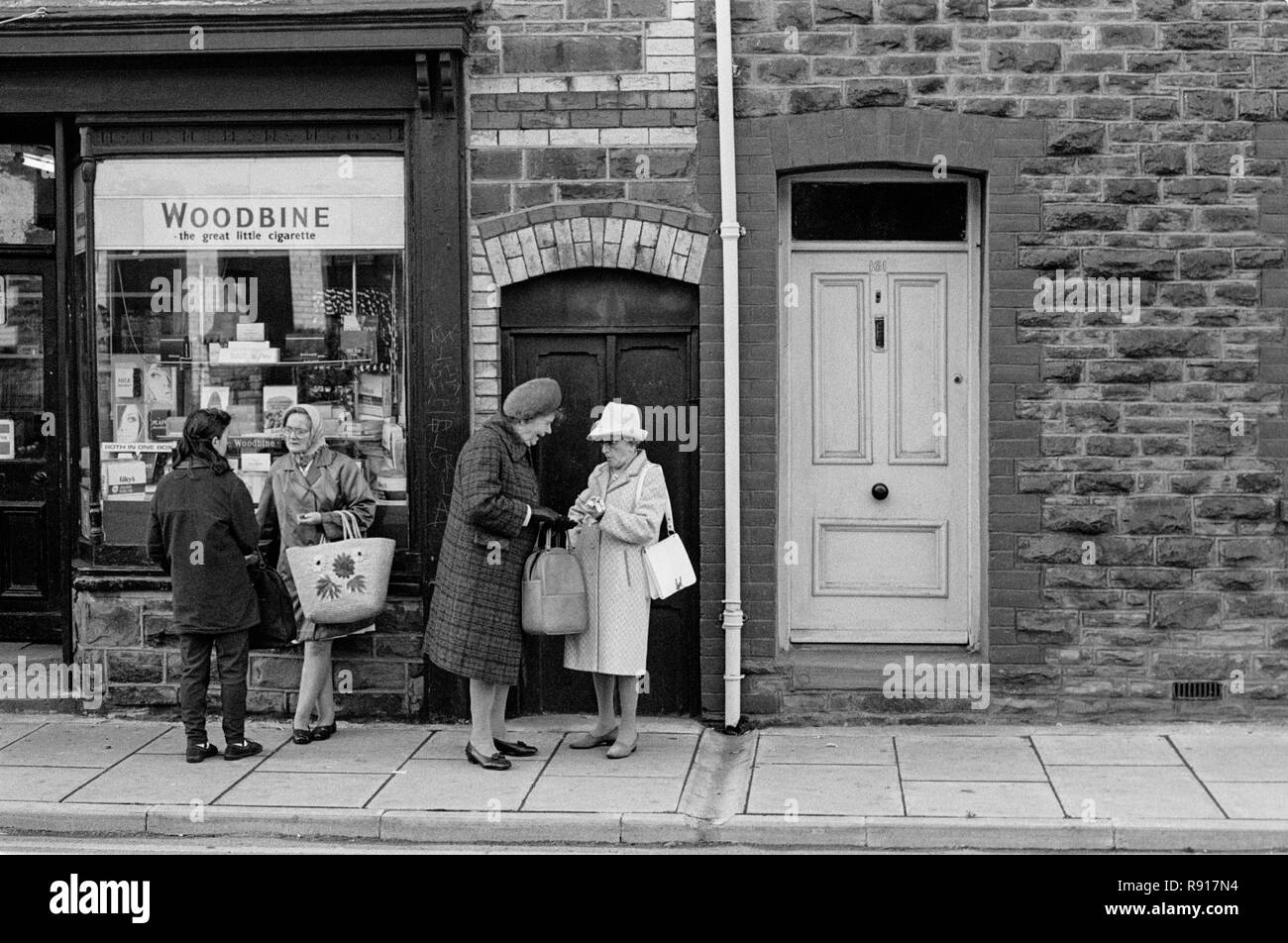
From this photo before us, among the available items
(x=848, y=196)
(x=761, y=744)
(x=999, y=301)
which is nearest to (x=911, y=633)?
(x=761, y=744)

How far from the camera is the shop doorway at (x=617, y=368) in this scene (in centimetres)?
891

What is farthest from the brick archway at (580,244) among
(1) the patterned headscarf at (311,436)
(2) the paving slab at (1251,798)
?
(2) the paving slab at (1251,798)

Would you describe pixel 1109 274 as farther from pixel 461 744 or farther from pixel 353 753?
pixel 353 753

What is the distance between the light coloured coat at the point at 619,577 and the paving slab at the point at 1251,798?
294 cm

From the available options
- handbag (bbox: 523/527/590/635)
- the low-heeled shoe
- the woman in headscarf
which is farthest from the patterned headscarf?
the low-heeled shoe

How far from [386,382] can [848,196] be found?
9.86 feet

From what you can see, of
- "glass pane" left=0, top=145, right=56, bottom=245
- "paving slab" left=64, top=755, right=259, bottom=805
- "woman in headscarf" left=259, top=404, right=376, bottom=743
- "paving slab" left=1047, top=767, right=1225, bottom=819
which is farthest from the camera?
"glass pane" left=0, top=145, right=56, bottom=245

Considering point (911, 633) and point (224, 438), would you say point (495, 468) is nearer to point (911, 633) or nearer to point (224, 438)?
point (224, 438)

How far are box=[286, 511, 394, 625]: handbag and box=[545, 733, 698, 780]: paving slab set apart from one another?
137 cm

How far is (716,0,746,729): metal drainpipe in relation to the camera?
856 centimetres

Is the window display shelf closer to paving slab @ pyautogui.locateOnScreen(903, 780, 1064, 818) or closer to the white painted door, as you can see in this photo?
the white painted door

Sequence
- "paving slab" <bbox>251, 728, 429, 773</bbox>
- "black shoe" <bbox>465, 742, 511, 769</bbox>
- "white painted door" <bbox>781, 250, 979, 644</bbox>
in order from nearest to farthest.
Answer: "black shoe" <bbox>465, 742, 511, 769</bbox> < "paving slab" <bbox>251, 728, 429, 773</bbox> < "white painted door" <bbox>781, 250, 979, 644</bbox>

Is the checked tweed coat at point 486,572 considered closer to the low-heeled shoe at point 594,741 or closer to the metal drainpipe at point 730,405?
the low-heeled shoe at point 594,741

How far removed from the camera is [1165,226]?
8594 millimetres
